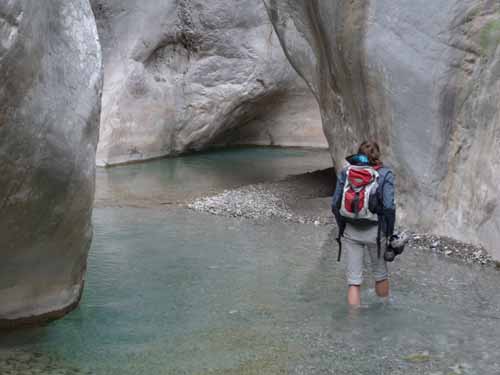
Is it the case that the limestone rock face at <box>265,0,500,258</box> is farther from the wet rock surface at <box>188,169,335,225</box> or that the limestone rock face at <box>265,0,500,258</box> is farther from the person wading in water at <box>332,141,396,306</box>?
the person wading in water at <box>332,141,396,306</box>

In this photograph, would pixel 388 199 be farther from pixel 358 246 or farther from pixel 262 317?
pixel 262 317

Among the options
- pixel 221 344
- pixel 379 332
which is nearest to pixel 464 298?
pixel 379 332

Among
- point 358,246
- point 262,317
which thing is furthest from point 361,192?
point 262,317

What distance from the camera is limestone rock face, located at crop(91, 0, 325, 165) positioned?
17812 mm

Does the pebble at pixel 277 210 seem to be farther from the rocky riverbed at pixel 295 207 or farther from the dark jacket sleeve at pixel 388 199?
the dark jacket sleeve at pixel 388 199

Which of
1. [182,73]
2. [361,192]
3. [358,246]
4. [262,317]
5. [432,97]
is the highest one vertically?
[432,97]

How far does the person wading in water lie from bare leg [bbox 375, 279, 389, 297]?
0.06 meters

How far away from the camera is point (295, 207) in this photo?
11945 mm

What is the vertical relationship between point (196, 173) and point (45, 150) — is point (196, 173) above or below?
below

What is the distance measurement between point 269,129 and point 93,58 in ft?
49.7

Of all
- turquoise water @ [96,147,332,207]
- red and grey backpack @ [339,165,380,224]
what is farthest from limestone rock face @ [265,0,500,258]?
turquoise water @ [96,147,332,207]

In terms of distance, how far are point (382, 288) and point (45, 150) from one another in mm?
3212

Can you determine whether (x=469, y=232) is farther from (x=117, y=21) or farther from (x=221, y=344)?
(x=117, y=21)

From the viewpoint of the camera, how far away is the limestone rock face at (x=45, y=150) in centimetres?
519
